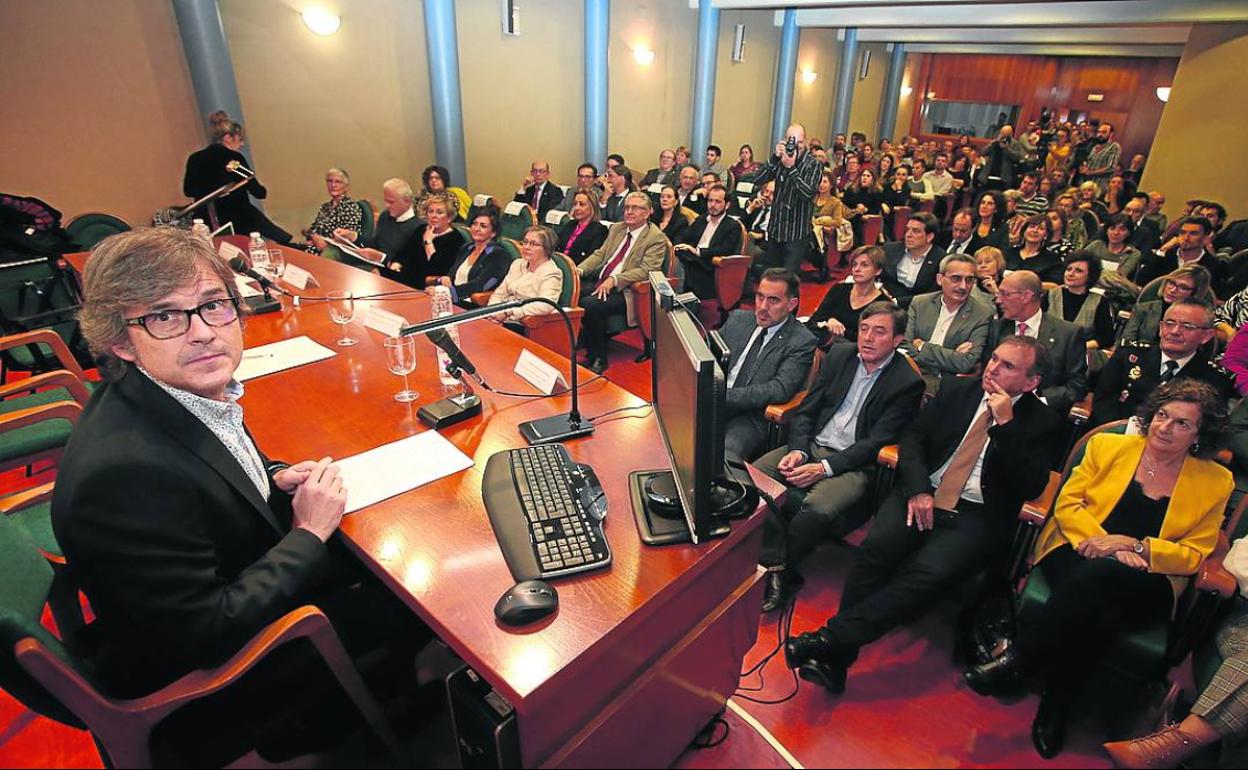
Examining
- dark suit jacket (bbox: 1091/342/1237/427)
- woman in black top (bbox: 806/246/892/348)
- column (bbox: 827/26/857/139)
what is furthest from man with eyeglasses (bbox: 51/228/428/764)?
column (bbox: 827/26/857/139)

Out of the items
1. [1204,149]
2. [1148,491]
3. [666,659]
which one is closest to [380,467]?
[666,659]

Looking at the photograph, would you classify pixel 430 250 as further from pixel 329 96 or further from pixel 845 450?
pixel 845 450

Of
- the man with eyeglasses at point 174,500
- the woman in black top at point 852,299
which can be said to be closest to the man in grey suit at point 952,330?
the woman in black top at point 852,299

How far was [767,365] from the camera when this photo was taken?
2.62 metres

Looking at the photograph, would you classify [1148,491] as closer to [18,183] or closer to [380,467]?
[380,467]

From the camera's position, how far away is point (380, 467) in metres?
1.56

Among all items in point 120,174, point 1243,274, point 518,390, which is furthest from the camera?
point 120,174

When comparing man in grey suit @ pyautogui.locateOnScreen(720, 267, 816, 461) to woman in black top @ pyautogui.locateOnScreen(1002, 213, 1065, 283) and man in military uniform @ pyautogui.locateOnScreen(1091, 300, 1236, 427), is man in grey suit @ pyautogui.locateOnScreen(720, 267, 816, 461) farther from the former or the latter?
woman in black top @ pyautogui.locateOnScreen(1002, 213, 1065, 283)

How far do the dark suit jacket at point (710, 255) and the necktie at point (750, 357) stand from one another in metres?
2.31

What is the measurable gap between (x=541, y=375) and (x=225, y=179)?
4015mm

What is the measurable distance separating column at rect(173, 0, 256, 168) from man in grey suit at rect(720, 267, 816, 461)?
15.0 ft

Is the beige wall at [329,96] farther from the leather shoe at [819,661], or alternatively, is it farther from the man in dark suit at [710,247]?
the leather shoe at [819,661]

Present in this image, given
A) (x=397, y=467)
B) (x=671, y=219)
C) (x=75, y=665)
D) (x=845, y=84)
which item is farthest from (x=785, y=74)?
(x=75, y=665)

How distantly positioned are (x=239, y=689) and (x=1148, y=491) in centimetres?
245
